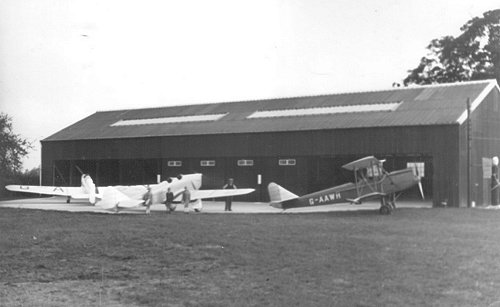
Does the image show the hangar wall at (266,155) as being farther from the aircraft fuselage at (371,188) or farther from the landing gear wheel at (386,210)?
the landing gear wheel at (386,210)

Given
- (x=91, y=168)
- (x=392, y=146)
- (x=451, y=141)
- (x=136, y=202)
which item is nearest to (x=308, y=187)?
(x=392, y=146)

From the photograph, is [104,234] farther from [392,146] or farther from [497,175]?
[497,175]

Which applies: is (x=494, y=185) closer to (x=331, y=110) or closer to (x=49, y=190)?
(x=331, y=110)

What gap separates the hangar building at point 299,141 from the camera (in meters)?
29.0

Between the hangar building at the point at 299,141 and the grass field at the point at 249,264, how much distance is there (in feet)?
37.0

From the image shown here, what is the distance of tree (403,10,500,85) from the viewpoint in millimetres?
51656

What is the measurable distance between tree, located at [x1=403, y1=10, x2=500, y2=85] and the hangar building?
2044cm

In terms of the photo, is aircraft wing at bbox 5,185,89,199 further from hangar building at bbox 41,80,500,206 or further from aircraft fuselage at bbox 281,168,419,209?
aircraft fuselage at bbox 281,168,419,209

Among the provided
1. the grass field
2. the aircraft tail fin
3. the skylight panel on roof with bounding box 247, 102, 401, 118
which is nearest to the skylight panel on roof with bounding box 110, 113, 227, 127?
the skylight panel on roof with bounding box 247, 102, 401, 118

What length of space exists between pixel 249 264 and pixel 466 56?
49.8 meters

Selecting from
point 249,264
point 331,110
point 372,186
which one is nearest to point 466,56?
point 331,110

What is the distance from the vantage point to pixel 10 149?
47.0m

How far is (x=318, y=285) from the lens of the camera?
8.89 metres

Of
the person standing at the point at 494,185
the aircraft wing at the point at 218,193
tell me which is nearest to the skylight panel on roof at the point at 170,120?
the aircraft wing at the point at 218,193
